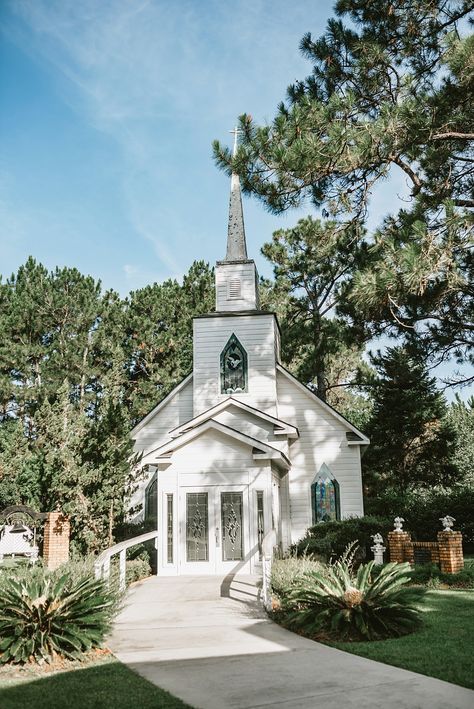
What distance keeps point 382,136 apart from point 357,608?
8409 mm

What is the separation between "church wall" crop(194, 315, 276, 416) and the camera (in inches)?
822

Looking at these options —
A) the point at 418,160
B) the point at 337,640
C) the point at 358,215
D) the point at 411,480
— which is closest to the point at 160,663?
the point at 337,640

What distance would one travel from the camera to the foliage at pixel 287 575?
10.2 metres

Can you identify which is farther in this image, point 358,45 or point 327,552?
point 327,552

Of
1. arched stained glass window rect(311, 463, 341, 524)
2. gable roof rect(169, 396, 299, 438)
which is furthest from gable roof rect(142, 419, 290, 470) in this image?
A: arched stained glass window rect(311, 463, 341, 524)

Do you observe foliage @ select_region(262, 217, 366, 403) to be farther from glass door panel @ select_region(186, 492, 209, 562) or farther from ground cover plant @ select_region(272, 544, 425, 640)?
ground cover plant @ select_region(272, 544, 425, 640)

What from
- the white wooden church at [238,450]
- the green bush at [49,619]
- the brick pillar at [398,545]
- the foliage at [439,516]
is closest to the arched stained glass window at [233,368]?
the white wooden church at [238,450]

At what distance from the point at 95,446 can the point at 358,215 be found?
333 inches

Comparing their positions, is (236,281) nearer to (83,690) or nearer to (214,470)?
(214,470)

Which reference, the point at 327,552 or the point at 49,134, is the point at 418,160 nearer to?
the point at 49,134

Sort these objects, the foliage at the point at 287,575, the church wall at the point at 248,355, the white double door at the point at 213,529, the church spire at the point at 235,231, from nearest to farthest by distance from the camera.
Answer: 1. the foliage at the point at 287,575
2. the white double door at the point at 213,529
3. the church wall at the point at 248,355
4. the church spire at the point at 235,231

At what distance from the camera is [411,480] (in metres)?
28.7

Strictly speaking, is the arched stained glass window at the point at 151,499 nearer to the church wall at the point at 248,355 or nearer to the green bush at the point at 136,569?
the church wall at the point at 248,355

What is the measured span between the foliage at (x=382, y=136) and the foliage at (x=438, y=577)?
5809 millimetres
